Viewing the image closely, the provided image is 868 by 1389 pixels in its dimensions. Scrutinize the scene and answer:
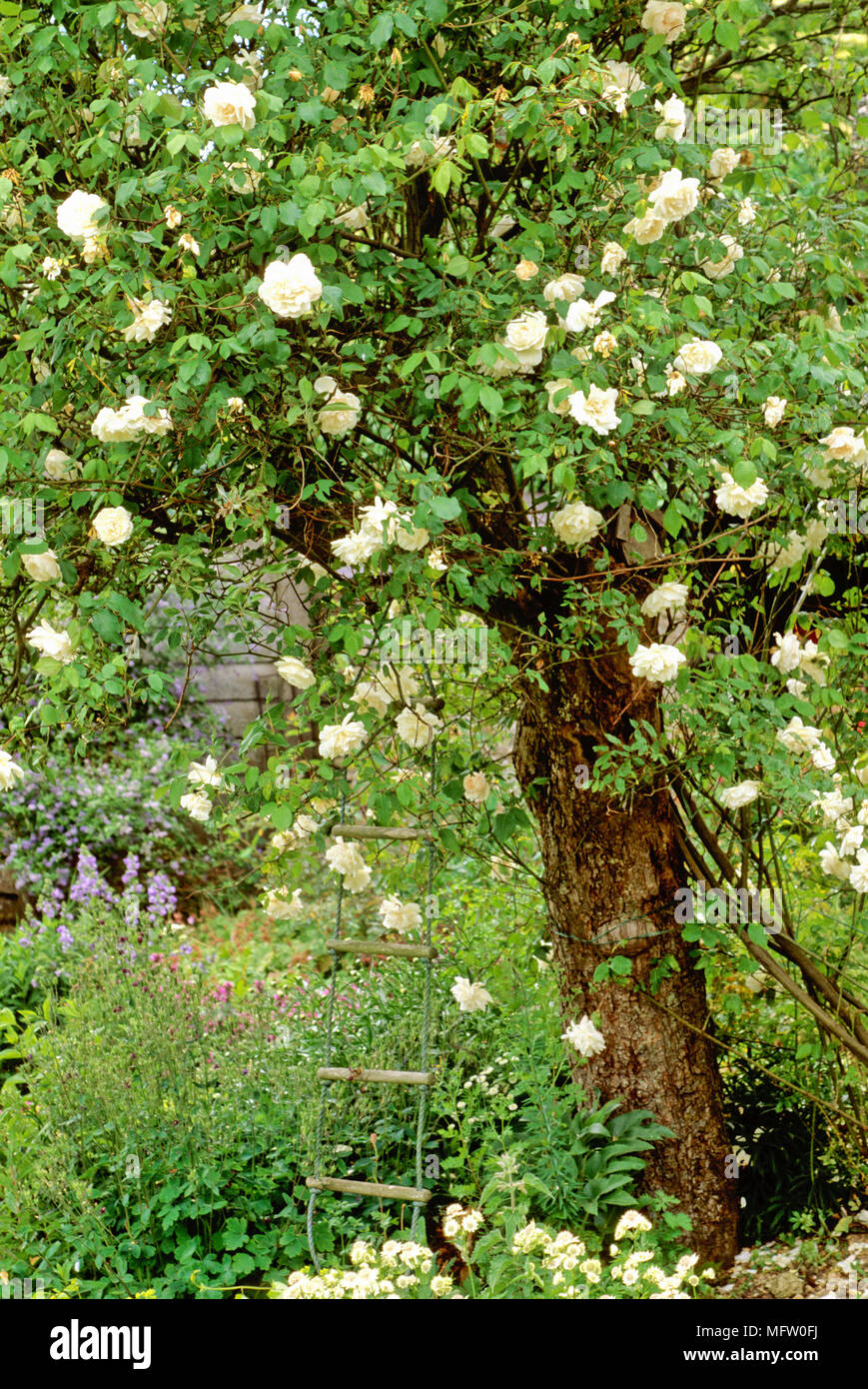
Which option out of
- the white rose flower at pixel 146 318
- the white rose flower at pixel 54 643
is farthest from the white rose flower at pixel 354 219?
the white rose flower at pixel 54 643

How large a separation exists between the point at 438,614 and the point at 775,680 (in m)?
1.20

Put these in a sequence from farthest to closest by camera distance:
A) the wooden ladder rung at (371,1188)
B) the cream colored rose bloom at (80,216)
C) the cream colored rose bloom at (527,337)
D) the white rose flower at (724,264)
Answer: the wooden ladder rung at (371,1188) → the white rose flower at (724,264) → the cream colored rose bloom at (527,337) → the cream colored rose bloom at (80,216)

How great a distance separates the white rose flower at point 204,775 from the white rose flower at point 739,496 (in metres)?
1.18

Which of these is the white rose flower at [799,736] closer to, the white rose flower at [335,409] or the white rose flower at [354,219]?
the white rose flower at [335,409]

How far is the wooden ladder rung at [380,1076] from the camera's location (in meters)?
→ 3.14

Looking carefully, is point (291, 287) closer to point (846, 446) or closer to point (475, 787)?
point (846, 446)

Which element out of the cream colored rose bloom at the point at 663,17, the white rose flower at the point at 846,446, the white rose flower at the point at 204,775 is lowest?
the white rose flower at the point at 204,775

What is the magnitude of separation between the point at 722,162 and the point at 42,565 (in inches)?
67.4

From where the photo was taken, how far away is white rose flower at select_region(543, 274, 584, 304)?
2.47m

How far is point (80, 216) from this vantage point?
2.25 m

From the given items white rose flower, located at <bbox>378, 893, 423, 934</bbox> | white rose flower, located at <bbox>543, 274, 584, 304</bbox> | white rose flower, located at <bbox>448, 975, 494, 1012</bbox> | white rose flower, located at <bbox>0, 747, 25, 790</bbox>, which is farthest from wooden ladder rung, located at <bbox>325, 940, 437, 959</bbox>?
white rose flower, located at <bbox>543, 274, 584, 304</bbox>

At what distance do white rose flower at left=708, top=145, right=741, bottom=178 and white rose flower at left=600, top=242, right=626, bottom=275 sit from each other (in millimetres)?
497

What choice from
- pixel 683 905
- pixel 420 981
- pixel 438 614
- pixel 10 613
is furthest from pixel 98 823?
pixel 438 614
